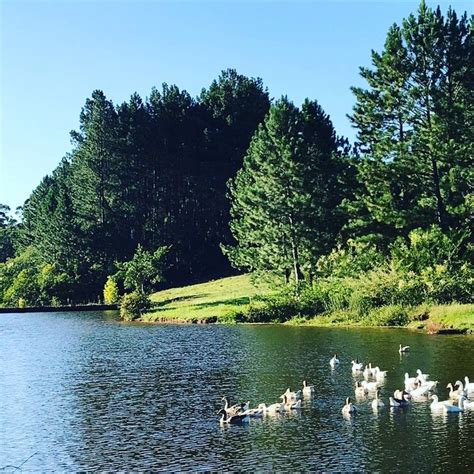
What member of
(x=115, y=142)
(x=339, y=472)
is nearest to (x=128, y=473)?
(x=339, y=472)

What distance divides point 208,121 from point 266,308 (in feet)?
211

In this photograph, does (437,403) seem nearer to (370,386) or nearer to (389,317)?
(370,386)

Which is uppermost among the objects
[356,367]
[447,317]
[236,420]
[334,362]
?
[447,317]

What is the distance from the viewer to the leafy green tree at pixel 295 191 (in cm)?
7288

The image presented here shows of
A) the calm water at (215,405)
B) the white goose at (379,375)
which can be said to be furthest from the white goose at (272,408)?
the white goose at (379,375)

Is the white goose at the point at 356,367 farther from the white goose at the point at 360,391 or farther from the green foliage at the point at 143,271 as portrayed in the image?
the green foliage at the point at 143,271

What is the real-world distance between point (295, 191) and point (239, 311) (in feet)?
45.9

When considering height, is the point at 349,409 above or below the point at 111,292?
below

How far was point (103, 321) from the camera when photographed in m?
78.6

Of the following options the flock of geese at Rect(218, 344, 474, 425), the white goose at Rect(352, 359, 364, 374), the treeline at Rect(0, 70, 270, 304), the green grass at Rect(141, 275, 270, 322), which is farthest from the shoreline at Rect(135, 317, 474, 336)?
the treeline at Rect(0, 70, 270, 304)

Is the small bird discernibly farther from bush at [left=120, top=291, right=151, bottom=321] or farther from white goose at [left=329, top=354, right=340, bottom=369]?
bush at [left=120, top=291, right=151, bottom=321]

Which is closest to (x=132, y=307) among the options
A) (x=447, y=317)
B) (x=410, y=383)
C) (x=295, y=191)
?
(x=295, y=191)

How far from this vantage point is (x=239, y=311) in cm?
6800

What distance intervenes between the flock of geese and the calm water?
1.81 ft
